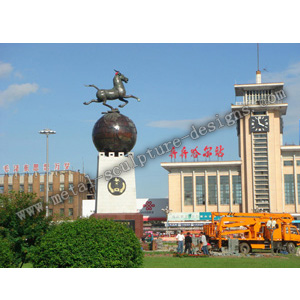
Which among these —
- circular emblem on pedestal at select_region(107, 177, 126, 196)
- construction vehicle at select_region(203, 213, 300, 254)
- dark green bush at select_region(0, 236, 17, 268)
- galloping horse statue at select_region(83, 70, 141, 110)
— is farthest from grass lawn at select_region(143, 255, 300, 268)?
galloping horse statue at select_region(83, 70, 141, 110)

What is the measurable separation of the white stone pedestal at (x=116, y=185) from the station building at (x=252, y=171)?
33.7m

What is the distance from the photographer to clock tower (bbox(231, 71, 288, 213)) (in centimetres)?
6462

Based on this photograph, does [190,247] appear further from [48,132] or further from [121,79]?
[48,132]

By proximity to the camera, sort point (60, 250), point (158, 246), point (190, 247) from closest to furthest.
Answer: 1. point (60, 250)
2. point (190, 247)
3. point (158, 246)

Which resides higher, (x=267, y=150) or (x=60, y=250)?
(x=267, y=150)

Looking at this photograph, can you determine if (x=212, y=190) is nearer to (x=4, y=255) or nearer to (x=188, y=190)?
(x=188, y=190)

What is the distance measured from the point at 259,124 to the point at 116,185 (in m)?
36.2

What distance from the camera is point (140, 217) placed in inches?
1287

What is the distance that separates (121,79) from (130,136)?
4.03 meters

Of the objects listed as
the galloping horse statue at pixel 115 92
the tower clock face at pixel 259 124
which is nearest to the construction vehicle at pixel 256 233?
the galloping horse statue at pixel 115 92

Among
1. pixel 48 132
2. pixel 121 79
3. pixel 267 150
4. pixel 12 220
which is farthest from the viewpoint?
pixel 267 150

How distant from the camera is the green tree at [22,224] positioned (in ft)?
63.6

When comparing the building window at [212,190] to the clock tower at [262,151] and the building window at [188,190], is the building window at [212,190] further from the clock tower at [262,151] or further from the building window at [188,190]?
the clock tower at [262,151]

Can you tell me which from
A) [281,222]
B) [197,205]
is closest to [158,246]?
[281,222]
